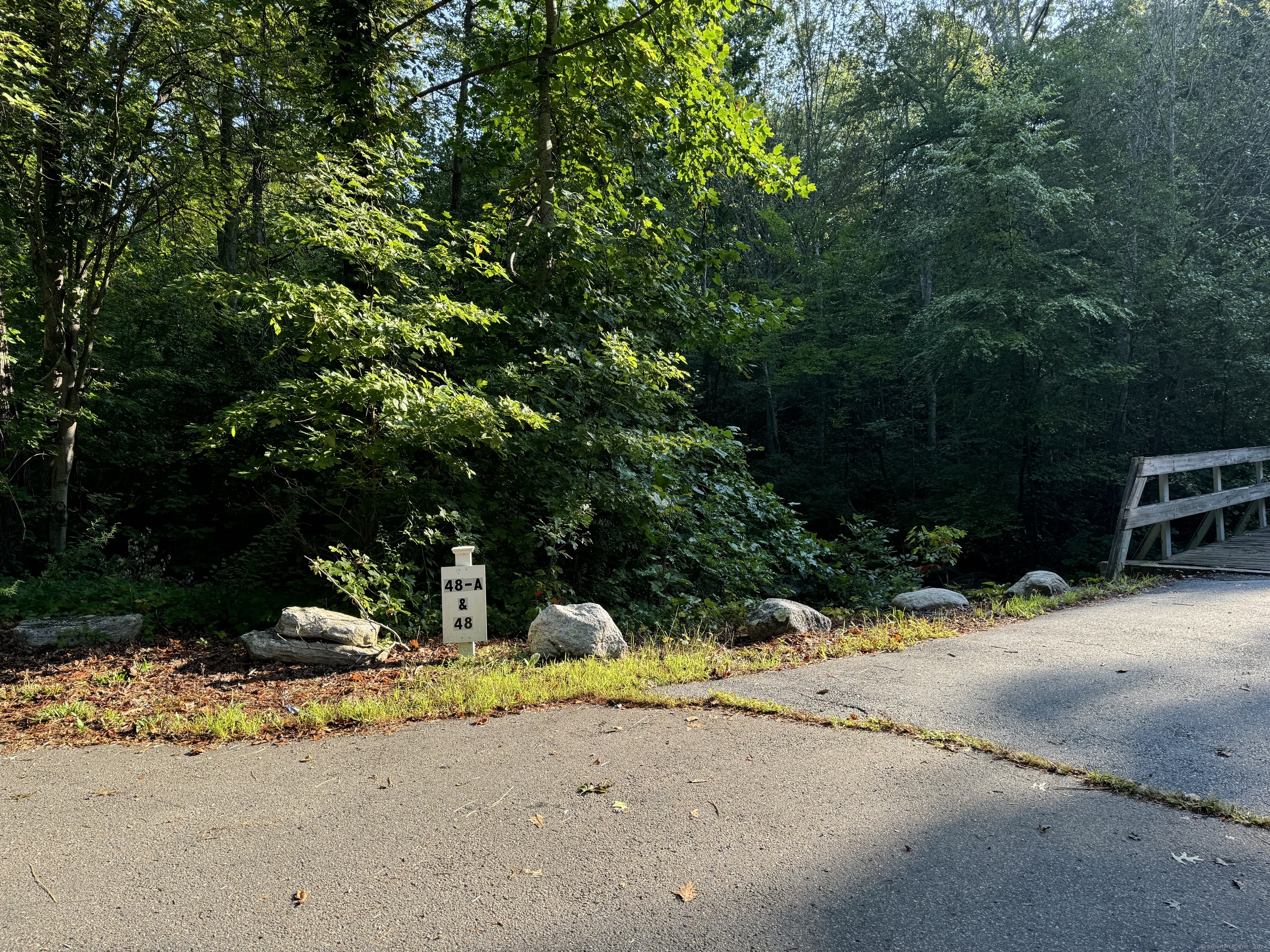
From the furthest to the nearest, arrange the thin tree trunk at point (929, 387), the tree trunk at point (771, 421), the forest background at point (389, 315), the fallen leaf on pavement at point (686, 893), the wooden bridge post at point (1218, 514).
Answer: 1. the tree trunk at point (771, 421)
2. the thin tree trunk at point (929, 387)
3. the wooden bridge post at point (1218, 514)
4. the forest background at point (389, 315)
5. the fallen leaf on pavement at point (686, 893)

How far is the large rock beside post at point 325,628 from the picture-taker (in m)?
5.51

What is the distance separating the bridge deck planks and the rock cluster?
351 inches

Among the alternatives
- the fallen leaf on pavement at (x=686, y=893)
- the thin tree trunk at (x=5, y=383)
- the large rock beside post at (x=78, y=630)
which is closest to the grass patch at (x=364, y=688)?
the large rock beside post at (x=78, y=630)

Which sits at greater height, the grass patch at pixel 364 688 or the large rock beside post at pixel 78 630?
the large rock beside post at pixel 78 630

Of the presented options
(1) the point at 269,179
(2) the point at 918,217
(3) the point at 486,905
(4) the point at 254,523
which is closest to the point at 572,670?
(3) the point at 486,905

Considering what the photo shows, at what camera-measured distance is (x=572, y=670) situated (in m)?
5.01

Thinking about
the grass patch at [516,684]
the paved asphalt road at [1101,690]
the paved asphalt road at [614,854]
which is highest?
the grass patch at [516,684]

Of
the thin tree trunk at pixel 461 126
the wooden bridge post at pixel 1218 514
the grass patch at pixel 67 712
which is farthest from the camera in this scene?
the wooden bridge post at pixel 1218 514

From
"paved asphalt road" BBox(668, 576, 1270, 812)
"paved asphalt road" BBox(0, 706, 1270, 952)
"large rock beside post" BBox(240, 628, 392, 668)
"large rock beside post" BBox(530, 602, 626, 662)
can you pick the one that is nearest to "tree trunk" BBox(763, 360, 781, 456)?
"paved asphalt road" BBox(668, 576, 1270, 812)

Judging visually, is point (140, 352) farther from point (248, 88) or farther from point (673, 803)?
point (673, 803)

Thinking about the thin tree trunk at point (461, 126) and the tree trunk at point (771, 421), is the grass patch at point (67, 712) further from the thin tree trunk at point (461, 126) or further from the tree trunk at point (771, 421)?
the tree trunk at point (771, 421)

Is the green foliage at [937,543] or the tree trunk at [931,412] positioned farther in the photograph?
the tree trunk at [931,412]

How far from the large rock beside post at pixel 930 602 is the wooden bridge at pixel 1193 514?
2.64 m

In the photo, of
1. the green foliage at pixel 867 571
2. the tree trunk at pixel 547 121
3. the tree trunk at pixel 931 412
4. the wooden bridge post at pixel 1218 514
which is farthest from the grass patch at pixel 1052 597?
the tree trunk at pixel 931 412
